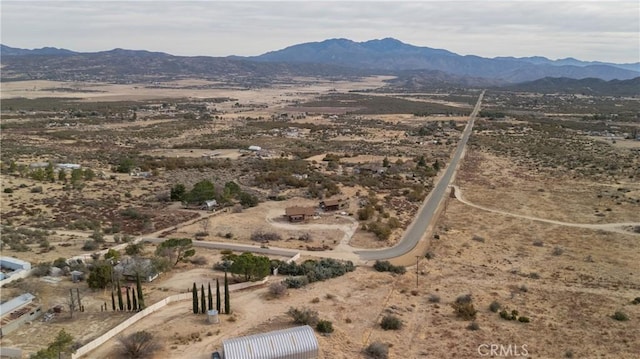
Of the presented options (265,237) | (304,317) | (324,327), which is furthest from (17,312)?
(265,237)

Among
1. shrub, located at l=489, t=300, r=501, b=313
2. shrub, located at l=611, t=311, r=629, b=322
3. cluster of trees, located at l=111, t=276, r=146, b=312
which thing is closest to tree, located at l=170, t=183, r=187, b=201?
cluster of trees, located at l=111, t=276, r=146, b=312

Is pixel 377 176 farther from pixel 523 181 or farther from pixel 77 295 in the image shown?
pixel 77 295

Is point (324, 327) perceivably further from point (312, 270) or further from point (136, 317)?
point (136, 317)

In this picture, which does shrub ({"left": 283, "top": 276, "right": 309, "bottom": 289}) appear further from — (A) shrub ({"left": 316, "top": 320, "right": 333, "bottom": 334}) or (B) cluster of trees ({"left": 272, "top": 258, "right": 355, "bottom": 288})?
(A) shrub ({"left": 316, "top": 320, "right": 333, "bottom": 334})

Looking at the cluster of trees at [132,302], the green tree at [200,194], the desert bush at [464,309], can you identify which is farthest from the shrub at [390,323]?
the green tree at [200,194]

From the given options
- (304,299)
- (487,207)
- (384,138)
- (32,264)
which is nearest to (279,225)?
(304,299)

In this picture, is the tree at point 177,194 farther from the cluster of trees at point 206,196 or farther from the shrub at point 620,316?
the shrub at point 620,316
